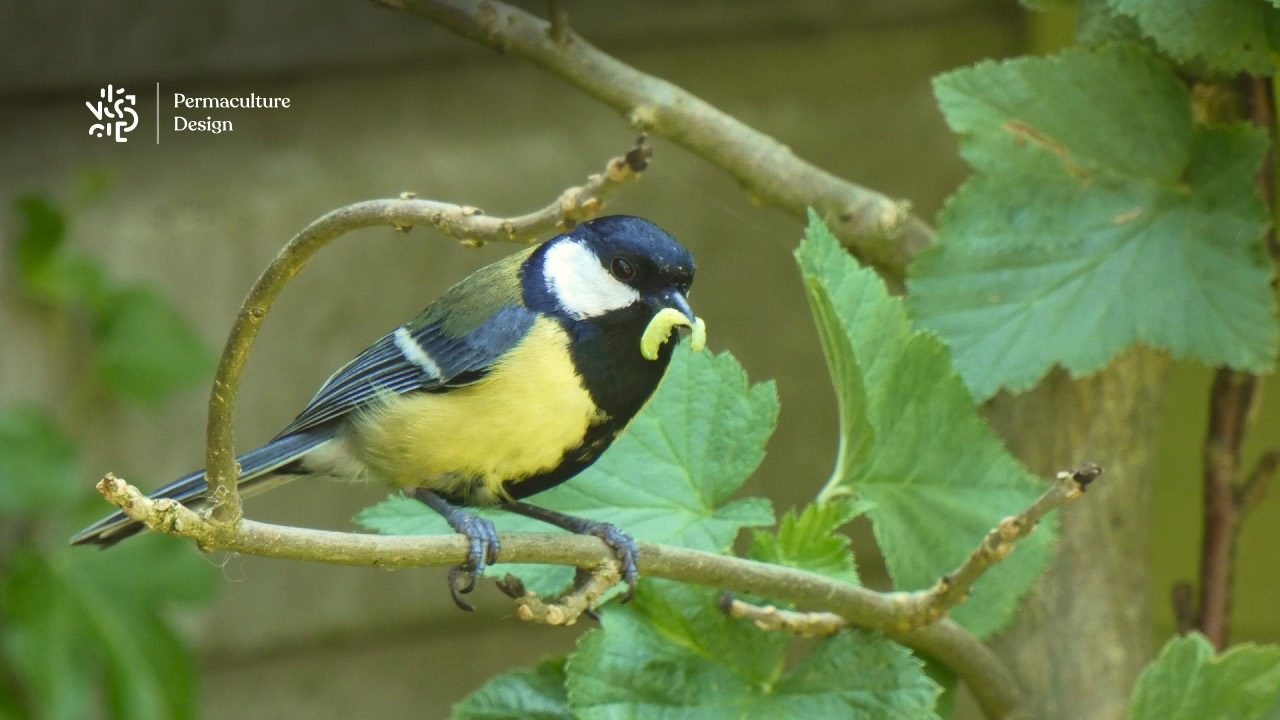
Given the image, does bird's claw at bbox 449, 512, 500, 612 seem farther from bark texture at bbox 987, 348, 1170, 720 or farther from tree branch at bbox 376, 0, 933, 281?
bark texture at bbox 987, 348, 1170, 720

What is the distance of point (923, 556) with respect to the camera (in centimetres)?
90

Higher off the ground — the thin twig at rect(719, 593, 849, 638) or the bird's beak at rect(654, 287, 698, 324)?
the bird's beak at rect(654, 287, 698, 324)

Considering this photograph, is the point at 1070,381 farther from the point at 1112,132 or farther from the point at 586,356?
the point at 586,356

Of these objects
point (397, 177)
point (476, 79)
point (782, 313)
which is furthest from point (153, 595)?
point (782, 313)

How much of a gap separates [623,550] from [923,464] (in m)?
0.24

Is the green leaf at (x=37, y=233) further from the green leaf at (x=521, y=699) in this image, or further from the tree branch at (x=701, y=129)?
the green leaf at (x=521, y=699)

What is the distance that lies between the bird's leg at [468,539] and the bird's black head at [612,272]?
0.14m

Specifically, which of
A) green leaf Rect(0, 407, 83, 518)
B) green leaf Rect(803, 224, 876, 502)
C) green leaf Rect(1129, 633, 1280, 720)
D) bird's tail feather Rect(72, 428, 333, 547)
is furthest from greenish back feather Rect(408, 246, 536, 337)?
green leaf Rect(0, 407, 83, 518)

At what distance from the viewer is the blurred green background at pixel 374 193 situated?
1488 millimetres

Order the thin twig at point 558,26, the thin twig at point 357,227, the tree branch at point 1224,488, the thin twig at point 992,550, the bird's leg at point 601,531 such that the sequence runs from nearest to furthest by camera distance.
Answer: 1. the thin twig at point 357,227
2. the thin twig at point 992,550
3. the bird's leg at point 601,531
4. the thin twig at point 558,26
5. the tree branch at point 1224,488

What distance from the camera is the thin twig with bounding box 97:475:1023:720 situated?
1.87ft

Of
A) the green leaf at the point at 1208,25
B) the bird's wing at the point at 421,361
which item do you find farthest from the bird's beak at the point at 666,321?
the green leaf at the point at 1208,25

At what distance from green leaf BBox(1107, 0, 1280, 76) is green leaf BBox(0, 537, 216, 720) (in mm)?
1094

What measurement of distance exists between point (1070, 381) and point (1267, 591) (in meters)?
0.68
